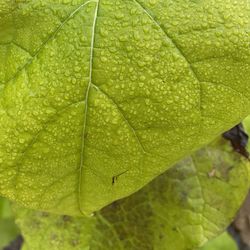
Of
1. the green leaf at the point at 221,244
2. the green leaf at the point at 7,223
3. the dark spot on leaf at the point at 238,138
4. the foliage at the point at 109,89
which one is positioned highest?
the foliage at the point at 109,89

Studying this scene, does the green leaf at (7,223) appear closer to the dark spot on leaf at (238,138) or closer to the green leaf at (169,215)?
the green leaf at (169,215)

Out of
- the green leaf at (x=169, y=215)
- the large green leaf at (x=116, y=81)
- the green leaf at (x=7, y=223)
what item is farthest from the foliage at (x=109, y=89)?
the green leaf at (x=7, y=223)

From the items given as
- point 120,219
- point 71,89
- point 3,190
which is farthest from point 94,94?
point 120,219

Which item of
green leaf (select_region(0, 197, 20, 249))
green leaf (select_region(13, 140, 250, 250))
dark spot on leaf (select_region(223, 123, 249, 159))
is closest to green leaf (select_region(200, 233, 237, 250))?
green leaf (select_region(13, 140, 250, 250))

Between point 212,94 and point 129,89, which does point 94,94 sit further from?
point 212,94

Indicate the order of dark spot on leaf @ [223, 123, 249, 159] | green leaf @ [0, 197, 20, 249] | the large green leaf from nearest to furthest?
the large green leaf < dark spot on leaf @ [223, 123, 249, 159] < green leaf @ [0, 197, 20, 249]

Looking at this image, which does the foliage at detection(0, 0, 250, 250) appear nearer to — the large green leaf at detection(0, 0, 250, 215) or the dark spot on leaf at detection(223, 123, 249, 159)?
the large green leaf at detection(0, 0, 250, 215)

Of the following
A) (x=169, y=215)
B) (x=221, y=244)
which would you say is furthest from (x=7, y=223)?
(x=221, y=244)
